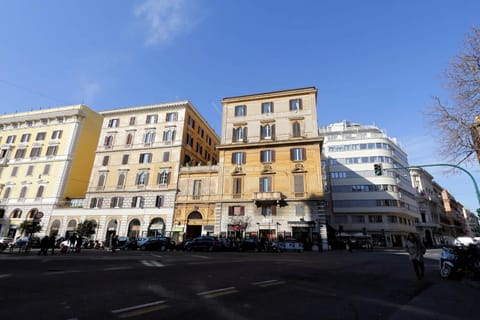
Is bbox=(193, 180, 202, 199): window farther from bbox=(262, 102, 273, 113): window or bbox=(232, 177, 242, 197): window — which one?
bbox=(262, 102, 273, 113): window

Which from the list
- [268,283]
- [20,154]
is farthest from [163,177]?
[268,283]

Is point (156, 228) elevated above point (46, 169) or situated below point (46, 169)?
below

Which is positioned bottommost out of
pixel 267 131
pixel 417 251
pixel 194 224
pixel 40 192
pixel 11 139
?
pixel 417 251

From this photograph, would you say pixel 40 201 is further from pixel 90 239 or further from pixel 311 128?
pixel 311 128

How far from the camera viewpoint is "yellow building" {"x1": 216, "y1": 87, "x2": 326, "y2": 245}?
98.4 ft

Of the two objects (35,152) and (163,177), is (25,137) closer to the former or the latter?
(35,152)

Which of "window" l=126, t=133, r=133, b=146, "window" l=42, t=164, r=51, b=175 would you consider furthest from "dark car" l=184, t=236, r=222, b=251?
"window" l=42, t=164, r=51, b=175

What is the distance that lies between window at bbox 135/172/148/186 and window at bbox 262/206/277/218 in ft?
59.1

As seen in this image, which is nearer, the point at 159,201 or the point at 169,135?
the point at 159,201

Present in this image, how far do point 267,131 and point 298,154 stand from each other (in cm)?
561

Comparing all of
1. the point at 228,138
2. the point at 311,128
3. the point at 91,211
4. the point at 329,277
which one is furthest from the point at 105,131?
the point at 329,277

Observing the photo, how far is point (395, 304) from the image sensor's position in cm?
569

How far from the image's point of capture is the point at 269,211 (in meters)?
30.9

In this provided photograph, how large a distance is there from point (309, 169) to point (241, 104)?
1394 centimetres
